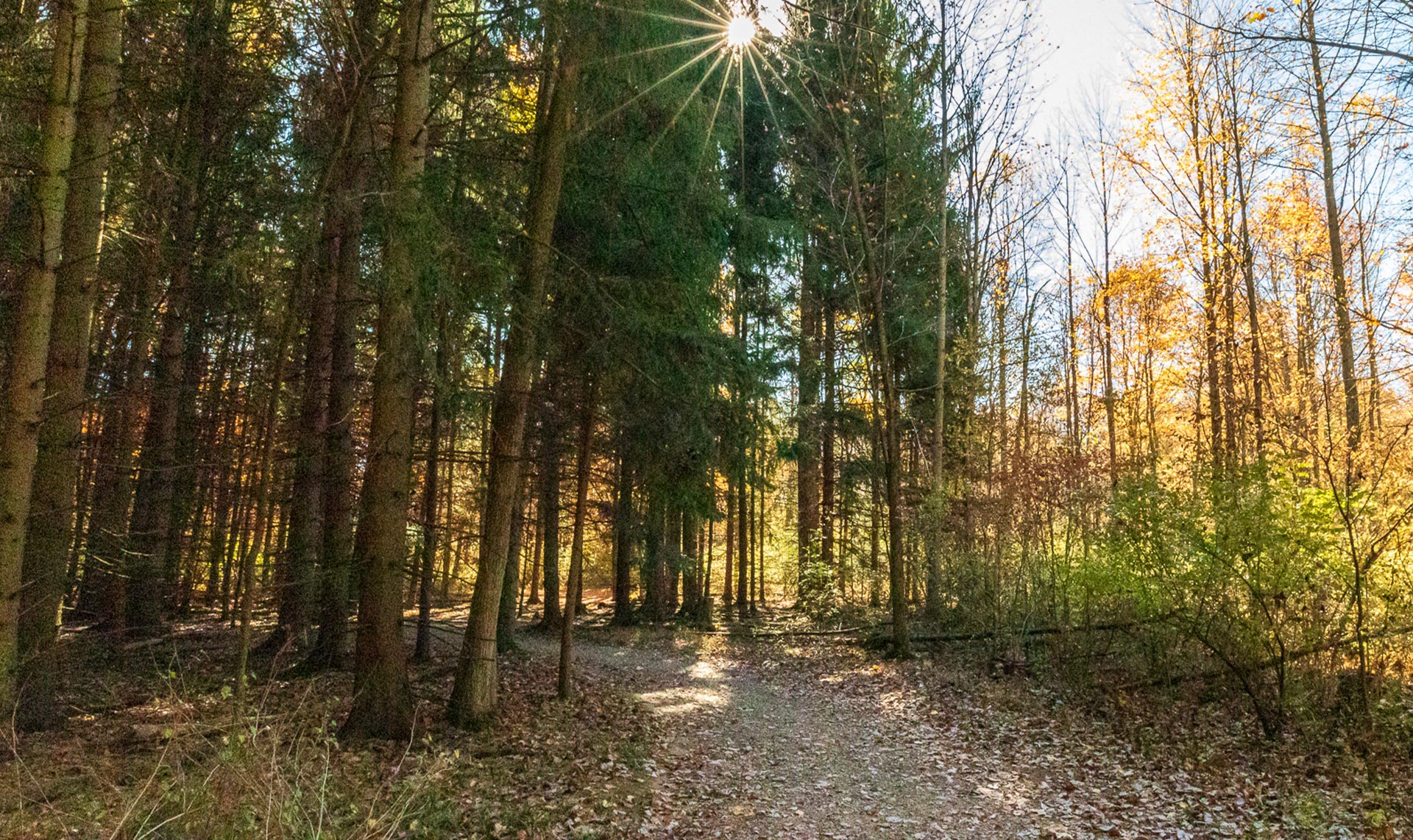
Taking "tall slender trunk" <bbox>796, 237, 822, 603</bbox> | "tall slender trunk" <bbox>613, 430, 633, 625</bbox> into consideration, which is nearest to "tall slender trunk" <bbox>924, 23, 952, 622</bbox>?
"tall slender trunk" <bbox>796, 237, 822, 603</bbox>

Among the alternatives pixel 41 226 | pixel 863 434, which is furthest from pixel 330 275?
pixel 863 434

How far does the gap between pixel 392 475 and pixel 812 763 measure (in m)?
5.02

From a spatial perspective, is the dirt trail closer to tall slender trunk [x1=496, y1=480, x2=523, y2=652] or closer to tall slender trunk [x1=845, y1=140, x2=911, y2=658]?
tall slender trunk [x1=845, y1=140, x2=911, y2=658]

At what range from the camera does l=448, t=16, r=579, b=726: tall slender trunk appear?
24.5ft

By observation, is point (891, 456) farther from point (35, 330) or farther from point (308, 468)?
point (35, 330)

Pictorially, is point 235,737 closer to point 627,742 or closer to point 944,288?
point 627,742

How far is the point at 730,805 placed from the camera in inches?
238

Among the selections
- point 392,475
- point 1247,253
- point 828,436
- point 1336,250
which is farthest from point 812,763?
point 1336,250

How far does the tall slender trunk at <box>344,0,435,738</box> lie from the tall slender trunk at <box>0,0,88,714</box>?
2263mm

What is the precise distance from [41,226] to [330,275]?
3013mm

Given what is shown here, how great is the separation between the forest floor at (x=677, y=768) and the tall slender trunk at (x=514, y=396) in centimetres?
66

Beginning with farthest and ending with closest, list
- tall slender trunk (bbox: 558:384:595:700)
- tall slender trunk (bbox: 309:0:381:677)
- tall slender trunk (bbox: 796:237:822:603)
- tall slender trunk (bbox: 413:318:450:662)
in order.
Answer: tall slender trunk (bbox: 796:237:822:603) < tall slender trunk (bbox: 558:384:595:700) < tall slender trunk (bbox: 309:0:381:677) < tall slender trunk (bbox: 413:318:450:662)

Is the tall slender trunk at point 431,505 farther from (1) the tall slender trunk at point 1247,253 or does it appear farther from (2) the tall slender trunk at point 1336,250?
(1) the tall slender trunk at point 1247,253

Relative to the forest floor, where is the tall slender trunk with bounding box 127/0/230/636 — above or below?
above
